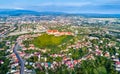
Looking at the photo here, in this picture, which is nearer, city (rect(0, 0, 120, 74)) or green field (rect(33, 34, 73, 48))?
city (rect(0, 0, 120, 74))

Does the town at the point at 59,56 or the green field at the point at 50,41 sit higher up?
the green field at the point at 50,41

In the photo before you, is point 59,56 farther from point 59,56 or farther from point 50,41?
point 50,41

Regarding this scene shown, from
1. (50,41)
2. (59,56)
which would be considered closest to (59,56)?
(59,56)

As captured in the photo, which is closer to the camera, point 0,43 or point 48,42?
point 48,42

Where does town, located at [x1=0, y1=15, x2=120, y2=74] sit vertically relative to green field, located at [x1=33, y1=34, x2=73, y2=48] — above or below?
below

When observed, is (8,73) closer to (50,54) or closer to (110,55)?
(50,54)

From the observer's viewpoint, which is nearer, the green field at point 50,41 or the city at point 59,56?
the city at point 59,56

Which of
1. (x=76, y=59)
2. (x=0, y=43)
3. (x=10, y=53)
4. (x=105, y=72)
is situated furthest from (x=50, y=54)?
(x=0, y=43)

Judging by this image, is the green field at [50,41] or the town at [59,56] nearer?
the town at [59,56]
